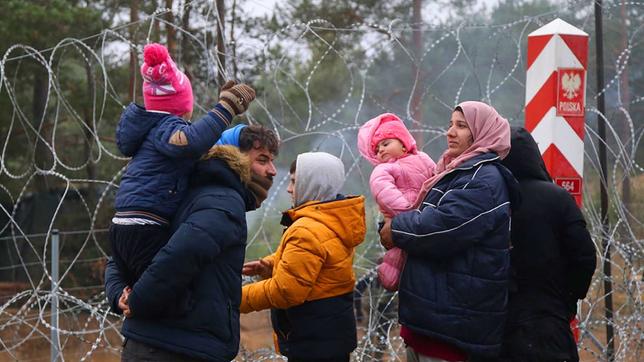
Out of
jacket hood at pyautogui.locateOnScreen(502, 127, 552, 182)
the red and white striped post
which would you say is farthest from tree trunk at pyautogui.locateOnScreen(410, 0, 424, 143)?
jacket hood at pyautogui.locateOnScreen(502, 127, 552, 182)

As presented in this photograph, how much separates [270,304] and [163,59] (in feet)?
3.28

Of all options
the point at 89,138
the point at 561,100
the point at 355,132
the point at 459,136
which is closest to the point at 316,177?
the point at 459,136

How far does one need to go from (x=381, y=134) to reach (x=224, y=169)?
1.04m

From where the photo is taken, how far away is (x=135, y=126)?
3.04m

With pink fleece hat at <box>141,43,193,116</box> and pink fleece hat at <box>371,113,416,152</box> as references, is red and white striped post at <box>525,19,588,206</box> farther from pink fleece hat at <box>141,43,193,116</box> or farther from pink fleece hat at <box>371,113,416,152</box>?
pink fleece hat at <box>141,43,193,116</box>

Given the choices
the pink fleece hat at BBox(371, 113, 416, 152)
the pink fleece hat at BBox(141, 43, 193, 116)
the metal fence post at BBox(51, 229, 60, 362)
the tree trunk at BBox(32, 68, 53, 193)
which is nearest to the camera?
the pink fleece hat at BBox(141, 43, 193, 116)

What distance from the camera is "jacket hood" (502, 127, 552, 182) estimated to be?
349 cm

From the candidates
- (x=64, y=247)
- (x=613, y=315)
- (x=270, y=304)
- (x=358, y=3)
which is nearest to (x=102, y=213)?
(x=64, y=247)

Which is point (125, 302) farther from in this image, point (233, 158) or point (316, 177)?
point (316, 177)

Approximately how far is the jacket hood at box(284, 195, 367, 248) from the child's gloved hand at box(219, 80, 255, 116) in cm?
59

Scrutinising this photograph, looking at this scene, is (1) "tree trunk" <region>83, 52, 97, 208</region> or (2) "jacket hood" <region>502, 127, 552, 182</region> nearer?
(2) "jacket hood" <region>502, 127, 552, 182</region>

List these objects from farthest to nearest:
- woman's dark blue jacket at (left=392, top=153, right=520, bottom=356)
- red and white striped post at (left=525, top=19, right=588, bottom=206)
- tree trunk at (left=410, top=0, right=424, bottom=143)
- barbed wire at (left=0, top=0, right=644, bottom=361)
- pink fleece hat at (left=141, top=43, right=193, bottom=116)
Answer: tree trunk at (left=410, top=0, right=424, bottom=143) < barbed wire at (left=0, top=0, right=644, bottom=361) < red and white striped post at (left=525, top=19, right=588, bottom=206) < woman's dark blue jacket at (left=392, top=153, right=520, bottom=356) < pink fleece hat at (left=141, top=43, right=193, bottom=116)

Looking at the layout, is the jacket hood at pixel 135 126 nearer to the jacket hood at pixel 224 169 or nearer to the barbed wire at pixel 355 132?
the jacket hood at pixel 224 169

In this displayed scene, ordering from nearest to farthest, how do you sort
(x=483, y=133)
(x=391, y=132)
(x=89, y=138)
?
(x=483, y=133) → (x=391, y=132) → (x=89, y=138)
